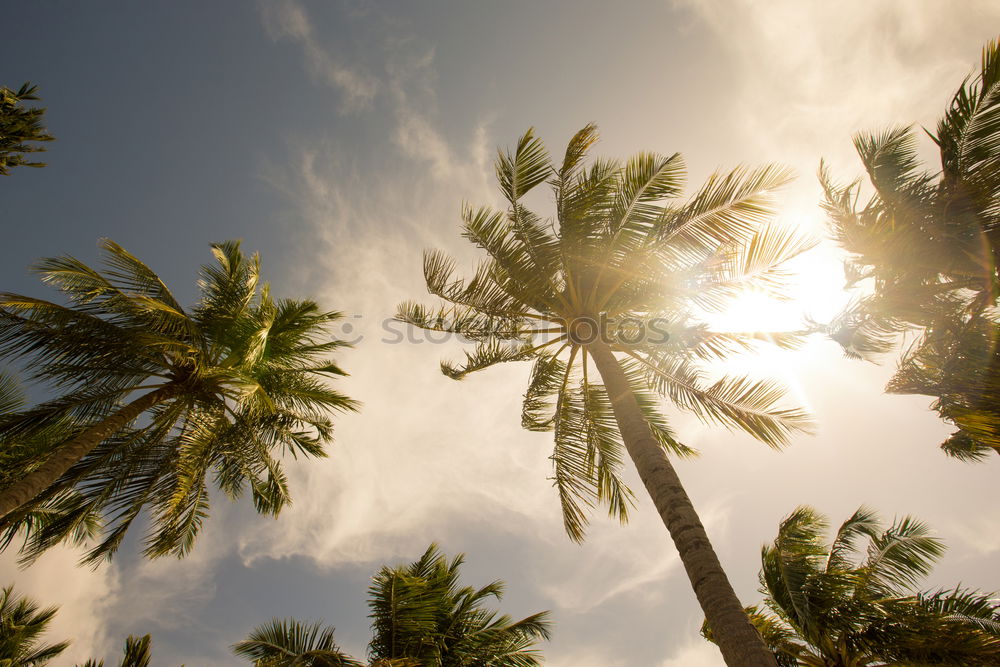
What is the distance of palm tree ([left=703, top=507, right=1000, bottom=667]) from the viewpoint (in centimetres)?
733

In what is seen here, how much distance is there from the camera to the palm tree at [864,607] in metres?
7.33

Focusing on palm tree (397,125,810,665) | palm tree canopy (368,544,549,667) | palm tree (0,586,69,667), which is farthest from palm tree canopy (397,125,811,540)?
palm tree (0,586,69,667)

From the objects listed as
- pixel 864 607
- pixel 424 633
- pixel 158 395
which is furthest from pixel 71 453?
pixel 864 607

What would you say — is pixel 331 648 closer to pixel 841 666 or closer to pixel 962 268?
pixel 841 666

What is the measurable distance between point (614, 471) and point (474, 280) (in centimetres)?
432

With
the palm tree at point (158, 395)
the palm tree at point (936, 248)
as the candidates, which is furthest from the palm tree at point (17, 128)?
the palm tree at point (936, 248)

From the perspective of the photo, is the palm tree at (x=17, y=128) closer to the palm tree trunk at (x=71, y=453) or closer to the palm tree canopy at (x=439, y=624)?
the palm tree trunk at (x=71, y=453)

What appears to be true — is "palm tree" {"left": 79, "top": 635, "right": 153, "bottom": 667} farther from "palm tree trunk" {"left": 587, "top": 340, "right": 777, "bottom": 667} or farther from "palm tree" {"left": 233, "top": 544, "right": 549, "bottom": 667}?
"palm tree trunk" {"left": 587, "top": 340, "right": 777, "bottom": 667}

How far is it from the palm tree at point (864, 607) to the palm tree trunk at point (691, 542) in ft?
15.4

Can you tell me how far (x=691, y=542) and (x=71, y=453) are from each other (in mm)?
8391

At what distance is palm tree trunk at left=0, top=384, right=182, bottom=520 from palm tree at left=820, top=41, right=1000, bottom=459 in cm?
1104

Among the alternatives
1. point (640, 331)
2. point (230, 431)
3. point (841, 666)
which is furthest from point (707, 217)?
point (230, 431)

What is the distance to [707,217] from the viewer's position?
7371 mm

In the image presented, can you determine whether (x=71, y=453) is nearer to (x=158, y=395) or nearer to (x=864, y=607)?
(x=158, y=395)
